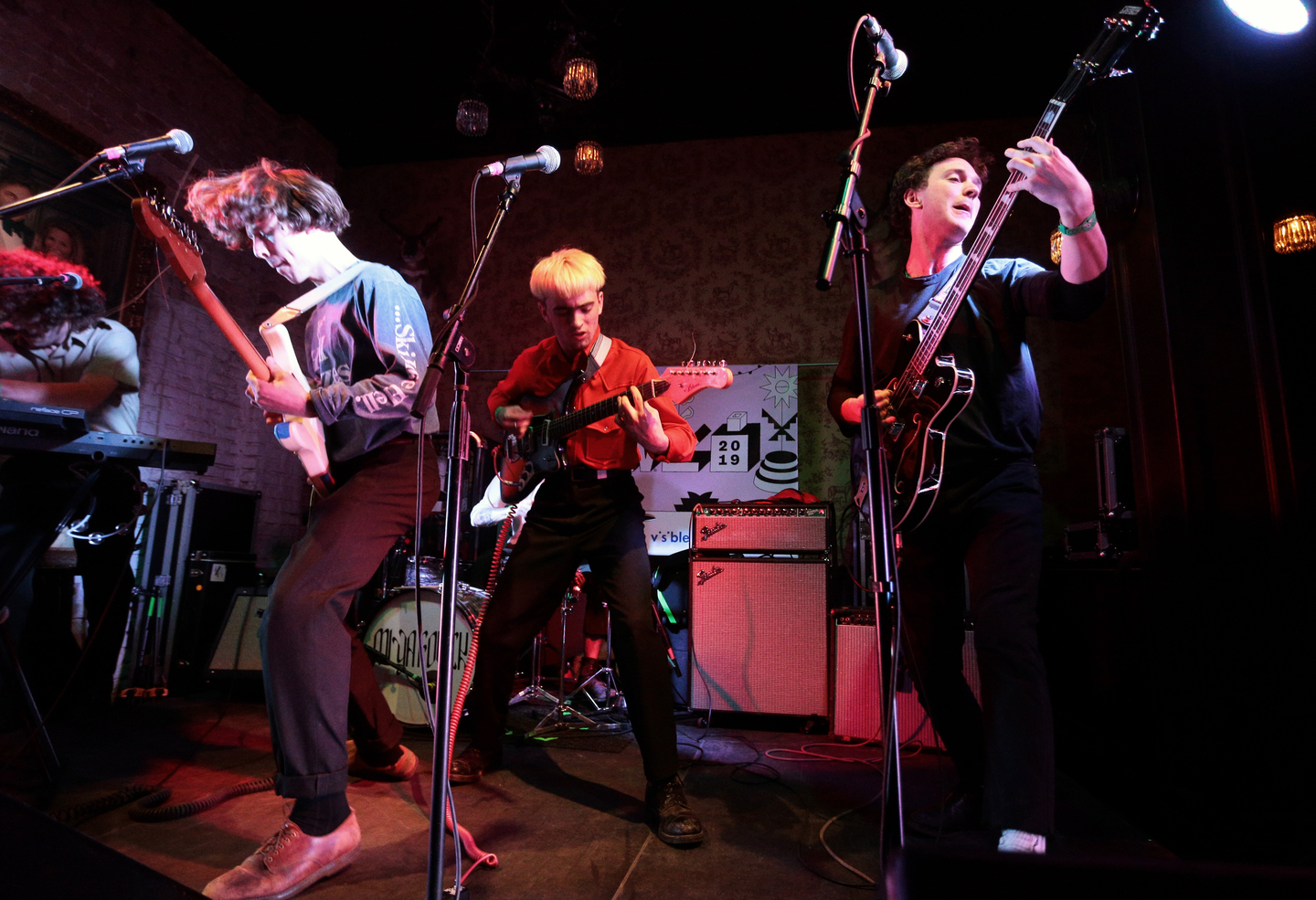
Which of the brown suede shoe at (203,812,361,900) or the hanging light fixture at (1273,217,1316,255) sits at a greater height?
the hanging light fixture at (1273,217,1316,255)

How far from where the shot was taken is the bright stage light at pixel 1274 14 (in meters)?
1.95

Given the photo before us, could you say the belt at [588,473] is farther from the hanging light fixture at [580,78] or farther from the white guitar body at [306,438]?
the hanging light fixture at [580,78]

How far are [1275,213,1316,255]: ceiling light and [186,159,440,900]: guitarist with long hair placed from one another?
2.44 m

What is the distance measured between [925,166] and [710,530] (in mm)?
2268

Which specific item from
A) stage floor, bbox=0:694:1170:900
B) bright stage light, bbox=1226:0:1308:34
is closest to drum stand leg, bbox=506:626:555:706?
stage floor, bbox=0:694:1170:900

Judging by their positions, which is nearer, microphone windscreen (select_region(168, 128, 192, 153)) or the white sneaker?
the white sneaker

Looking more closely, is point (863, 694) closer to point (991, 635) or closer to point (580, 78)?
point (991, 635)

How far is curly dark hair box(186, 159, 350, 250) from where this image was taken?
2.04 metres

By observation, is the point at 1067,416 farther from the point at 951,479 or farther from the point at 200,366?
the point at 200,366

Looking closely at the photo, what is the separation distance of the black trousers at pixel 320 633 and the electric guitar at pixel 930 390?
1.40 m

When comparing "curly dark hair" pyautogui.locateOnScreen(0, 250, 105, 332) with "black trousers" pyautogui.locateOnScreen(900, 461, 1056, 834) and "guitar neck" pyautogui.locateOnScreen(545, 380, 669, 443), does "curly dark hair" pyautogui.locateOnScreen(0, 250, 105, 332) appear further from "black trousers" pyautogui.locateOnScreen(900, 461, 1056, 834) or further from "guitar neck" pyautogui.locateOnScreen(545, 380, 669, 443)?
"black trousers" pyautogui.locateOnScreen(900, 461, 1056, 834)

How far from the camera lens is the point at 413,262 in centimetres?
709

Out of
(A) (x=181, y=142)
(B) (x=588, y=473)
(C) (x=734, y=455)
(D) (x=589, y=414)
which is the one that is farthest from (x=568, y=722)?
(C) (x=734, y=455)

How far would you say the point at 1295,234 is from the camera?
6.78 ft
